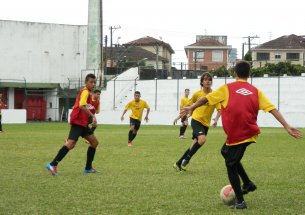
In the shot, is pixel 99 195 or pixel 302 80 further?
pixel 302 80

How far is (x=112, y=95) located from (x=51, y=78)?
8.35 meters

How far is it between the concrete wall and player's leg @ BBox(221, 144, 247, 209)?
56.9 meters

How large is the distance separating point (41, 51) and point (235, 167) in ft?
196

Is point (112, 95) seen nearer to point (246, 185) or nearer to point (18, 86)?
point (18, 86)

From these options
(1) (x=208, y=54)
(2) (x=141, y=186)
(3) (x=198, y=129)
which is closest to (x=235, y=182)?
(2) (x=141, y=186)

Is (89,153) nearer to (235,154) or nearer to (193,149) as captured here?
(193,149)

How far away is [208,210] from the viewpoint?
776 centimetres

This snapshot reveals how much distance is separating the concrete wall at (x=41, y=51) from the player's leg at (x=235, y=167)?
56940mm

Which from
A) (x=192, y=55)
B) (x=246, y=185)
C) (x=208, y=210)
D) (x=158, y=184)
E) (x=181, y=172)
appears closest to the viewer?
(x=208, y=210)

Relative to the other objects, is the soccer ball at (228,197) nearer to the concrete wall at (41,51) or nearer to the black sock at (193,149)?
the black sock at (193,149)

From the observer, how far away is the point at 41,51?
66.2 meters

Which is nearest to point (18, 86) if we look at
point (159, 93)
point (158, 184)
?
point (159, 93)

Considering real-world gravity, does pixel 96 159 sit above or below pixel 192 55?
below

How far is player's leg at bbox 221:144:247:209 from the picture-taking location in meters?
7.89
